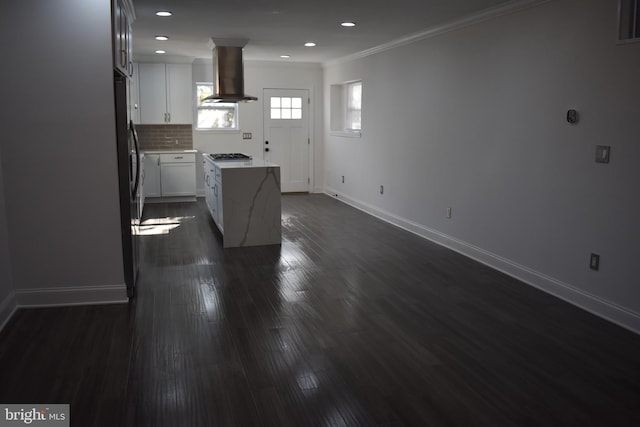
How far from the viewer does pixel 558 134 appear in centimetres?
431

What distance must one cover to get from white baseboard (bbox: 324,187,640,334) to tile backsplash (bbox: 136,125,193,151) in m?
4.33

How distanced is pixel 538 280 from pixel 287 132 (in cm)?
634

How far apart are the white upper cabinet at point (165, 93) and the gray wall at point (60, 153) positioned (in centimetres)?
539

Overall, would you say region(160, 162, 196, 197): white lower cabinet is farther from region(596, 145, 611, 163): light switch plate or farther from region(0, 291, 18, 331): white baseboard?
region(596, 145, 611, 163): light switch plate

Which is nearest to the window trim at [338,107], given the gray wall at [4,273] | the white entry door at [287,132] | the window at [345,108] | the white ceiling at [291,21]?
the window at [345,108]

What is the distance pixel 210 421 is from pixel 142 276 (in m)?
2.63

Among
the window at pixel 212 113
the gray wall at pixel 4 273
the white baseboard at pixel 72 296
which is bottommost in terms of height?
the white baseboard at pixel 72 296

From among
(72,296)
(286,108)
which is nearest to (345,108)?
(286,108)

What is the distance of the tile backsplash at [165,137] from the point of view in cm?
934

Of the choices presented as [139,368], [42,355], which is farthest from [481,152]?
[42,355]

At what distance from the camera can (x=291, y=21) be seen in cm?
568

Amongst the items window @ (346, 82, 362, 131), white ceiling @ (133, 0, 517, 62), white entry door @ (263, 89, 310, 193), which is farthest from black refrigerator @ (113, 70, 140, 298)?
white entry door @ (263, 89, 310, 193)

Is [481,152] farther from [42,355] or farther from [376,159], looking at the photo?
[42,355]

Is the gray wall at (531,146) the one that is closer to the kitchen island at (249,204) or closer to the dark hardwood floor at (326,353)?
the dark hardwood floor at (326,353)
